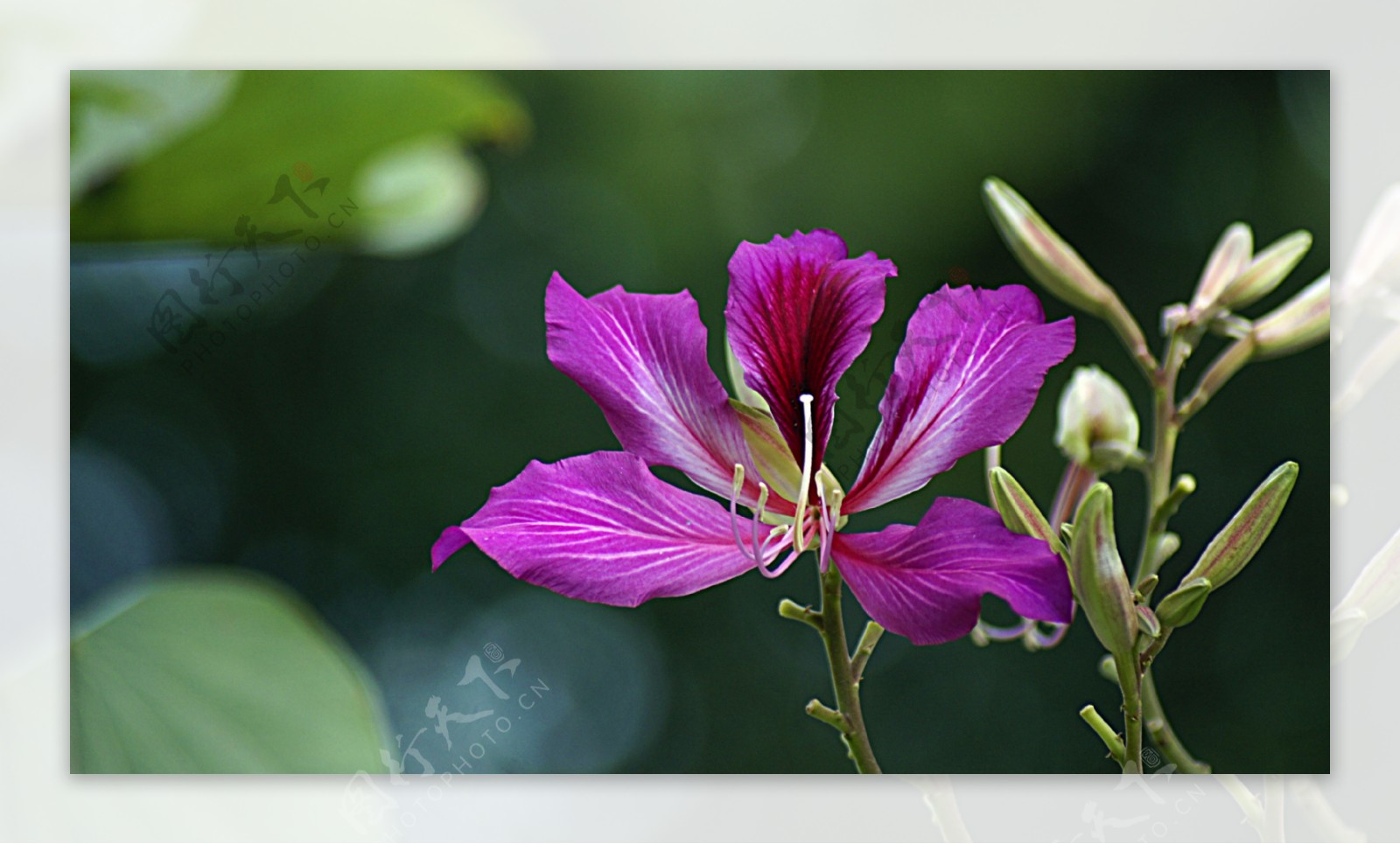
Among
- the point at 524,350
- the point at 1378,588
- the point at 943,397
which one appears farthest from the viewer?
the point at 524,350

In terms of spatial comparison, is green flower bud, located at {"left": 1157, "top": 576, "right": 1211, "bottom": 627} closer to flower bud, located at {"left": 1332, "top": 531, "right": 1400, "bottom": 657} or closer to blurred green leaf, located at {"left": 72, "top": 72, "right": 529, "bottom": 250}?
flower bud, located at {"left": 1332, "top": 531, "right": 1400, "bottom": 657}

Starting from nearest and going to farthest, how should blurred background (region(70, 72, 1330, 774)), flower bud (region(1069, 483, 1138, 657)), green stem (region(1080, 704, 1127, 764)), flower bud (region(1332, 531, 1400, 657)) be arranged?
flower bud (region(1069, 483, 1138, 657)) < green stem (region(1080, 704, 1127, 764)) < flower bud (region(1332, 531, 1400, 657)) < blurred background (region(70, 72, 1330, 774))

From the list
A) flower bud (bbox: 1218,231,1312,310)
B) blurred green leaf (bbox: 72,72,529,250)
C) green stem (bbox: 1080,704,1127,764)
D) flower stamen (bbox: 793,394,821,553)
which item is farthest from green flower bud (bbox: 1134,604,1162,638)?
blurred green leaf (bbox: 72,72,529,250)

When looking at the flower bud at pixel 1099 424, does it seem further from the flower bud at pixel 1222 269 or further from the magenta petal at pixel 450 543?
the magenta petal at pixel 450 543

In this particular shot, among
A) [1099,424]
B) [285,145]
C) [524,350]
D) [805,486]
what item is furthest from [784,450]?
[285,145]

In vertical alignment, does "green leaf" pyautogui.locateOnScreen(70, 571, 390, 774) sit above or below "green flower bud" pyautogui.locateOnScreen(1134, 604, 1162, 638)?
below

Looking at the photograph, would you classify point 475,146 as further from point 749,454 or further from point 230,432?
point 749,454

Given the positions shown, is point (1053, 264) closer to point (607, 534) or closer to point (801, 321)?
point (801, 321)
